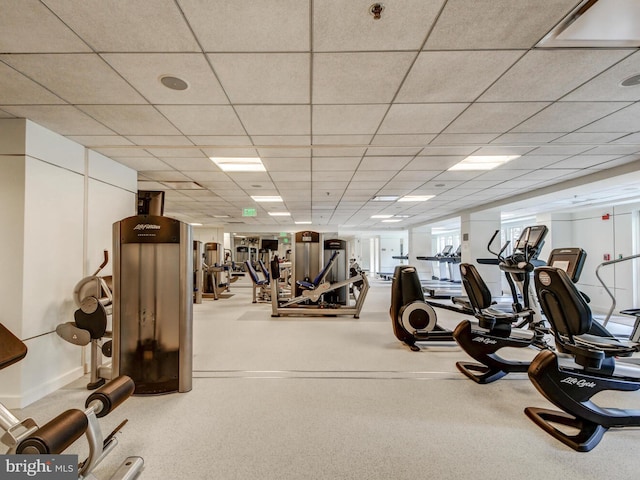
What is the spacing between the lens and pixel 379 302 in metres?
8.25

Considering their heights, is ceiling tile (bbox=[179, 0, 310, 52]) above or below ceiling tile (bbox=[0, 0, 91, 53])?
above


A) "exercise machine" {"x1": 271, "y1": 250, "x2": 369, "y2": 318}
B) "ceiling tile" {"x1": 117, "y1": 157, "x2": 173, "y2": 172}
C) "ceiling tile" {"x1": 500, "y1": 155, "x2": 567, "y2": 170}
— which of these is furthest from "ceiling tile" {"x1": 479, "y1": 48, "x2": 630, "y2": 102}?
"exercise machine" {"x1": 271, "y1": 250, "x2": 369, "y2": 318}

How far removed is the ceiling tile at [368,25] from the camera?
5.23ft

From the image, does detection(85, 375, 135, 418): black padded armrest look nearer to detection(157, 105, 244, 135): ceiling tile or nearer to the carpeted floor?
the carpeted floor

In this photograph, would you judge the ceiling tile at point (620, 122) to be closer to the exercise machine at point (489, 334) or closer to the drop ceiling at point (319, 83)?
the drop ceiling at point (319, 83)

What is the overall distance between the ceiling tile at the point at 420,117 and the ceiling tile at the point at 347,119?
12cm

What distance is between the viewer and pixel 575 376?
217 cm

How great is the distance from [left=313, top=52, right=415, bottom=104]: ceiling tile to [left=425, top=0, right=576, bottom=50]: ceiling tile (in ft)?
0.88

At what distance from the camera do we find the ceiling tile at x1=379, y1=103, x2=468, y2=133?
107 inches

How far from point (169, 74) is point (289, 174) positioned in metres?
3.00

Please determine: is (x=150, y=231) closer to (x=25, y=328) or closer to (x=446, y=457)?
(x=25, y=328)

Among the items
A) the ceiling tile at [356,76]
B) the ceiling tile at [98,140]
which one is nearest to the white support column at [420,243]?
the ceiling tile at [356,76]

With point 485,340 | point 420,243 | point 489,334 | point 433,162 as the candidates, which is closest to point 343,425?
point 485,340

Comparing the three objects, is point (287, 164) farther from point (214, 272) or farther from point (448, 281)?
point (448, 281)
